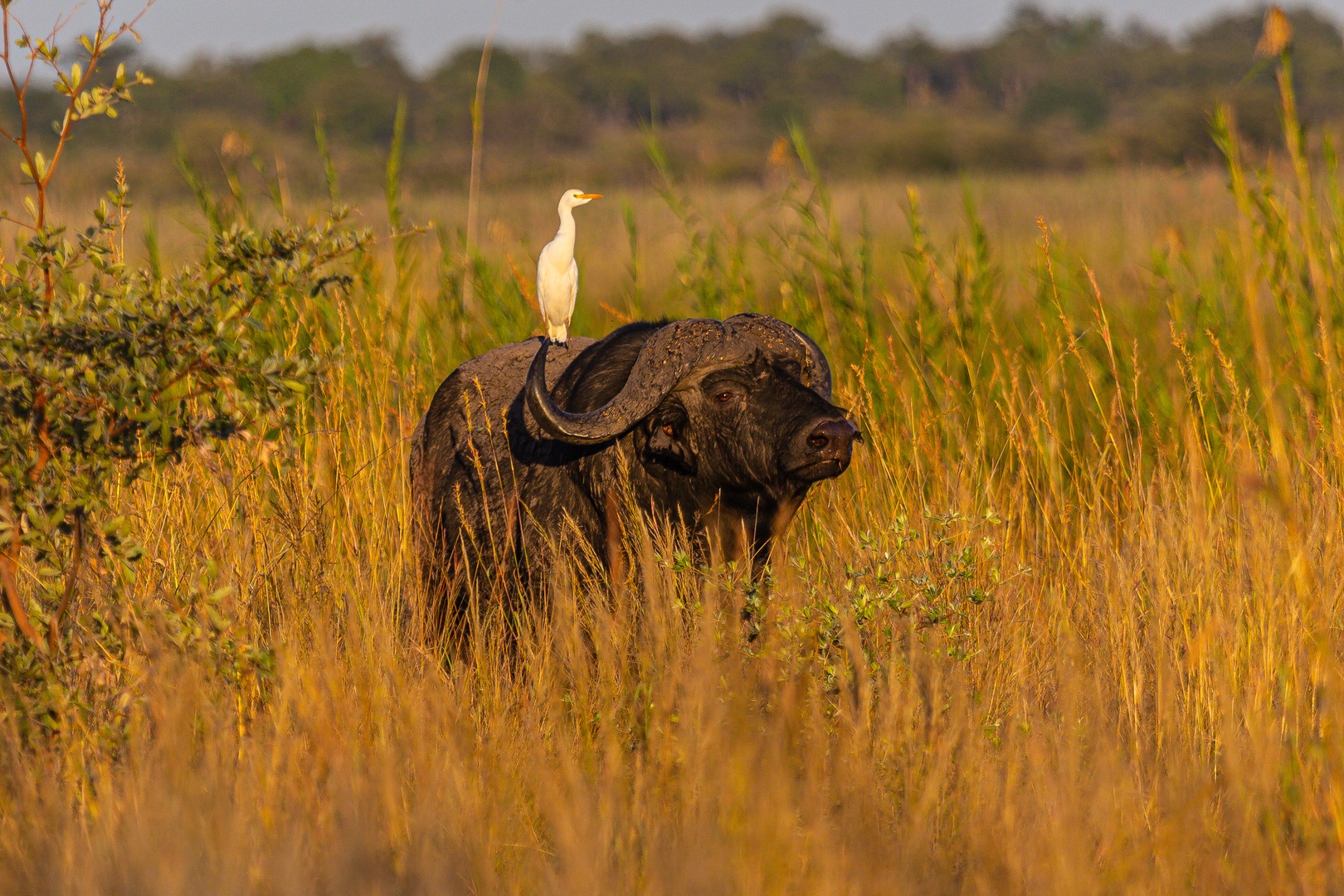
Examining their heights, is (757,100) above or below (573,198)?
above

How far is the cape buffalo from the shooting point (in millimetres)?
4062

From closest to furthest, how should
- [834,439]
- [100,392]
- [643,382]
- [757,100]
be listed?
1. [100,392]
2. [834,439]
3. [643,382]
4. [757,100]

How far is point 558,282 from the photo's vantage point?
5363mm

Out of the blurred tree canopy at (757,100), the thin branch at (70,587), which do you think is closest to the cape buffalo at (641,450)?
the thin branch at (70,587)

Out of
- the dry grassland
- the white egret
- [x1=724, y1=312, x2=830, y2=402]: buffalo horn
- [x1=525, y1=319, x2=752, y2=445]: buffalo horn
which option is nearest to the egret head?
the white egret

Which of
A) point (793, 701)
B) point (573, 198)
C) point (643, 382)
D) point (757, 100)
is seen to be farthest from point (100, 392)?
point (757, 100)

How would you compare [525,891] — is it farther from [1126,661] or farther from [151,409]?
[1126,661]

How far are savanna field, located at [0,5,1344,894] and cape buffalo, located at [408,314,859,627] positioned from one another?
17 cm

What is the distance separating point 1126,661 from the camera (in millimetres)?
3848

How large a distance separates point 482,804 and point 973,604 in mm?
1901

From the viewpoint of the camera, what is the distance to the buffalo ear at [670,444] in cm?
429

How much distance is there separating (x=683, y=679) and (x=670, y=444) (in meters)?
1.31

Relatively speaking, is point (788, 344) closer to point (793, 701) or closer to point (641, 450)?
point (641, 450)

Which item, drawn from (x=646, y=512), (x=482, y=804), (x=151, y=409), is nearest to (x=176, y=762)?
(x=482, y=804)
